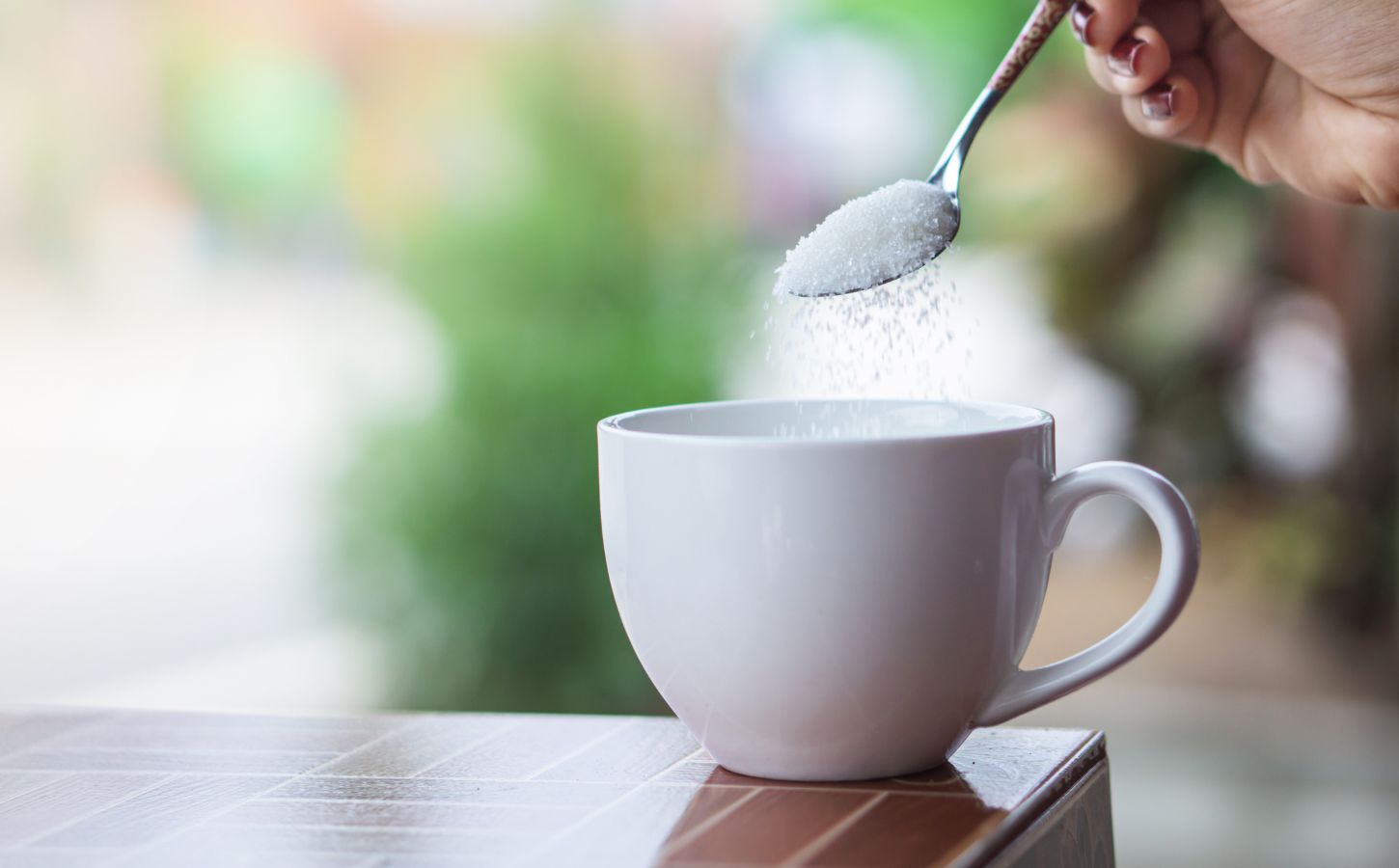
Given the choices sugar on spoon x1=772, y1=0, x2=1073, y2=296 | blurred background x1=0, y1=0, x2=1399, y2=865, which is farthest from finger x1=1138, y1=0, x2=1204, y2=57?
blurred background x1=0, y1=0, x2=1399, y2=865

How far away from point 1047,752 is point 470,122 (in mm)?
2379

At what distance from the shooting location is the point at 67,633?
10.1 ft

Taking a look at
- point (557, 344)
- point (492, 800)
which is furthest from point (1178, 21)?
point (557, 344)

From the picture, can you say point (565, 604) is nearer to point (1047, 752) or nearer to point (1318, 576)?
point (1318, 576)

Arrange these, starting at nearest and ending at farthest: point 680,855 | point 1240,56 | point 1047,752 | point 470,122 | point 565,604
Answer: point 680,855 → point 1047,752 → point 1240,56 → point 565,604 → point 470,122

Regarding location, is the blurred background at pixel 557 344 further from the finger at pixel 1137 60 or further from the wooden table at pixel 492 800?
the wooden table at pixel 492 800

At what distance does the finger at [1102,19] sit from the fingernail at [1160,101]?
0.23ft

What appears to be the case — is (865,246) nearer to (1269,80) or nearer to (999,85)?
(999,85)

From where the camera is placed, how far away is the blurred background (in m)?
2.52

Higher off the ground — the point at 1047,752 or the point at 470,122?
the point at 470,122

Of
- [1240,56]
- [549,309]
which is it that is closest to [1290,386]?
[549,309]

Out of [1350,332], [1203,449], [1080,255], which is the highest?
[1080,255]

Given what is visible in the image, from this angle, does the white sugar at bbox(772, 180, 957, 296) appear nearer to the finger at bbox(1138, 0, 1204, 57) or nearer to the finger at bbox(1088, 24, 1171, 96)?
the finger at bbox(1088, 24, 1171, 96)

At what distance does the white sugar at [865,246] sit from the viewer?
786 millimetres
